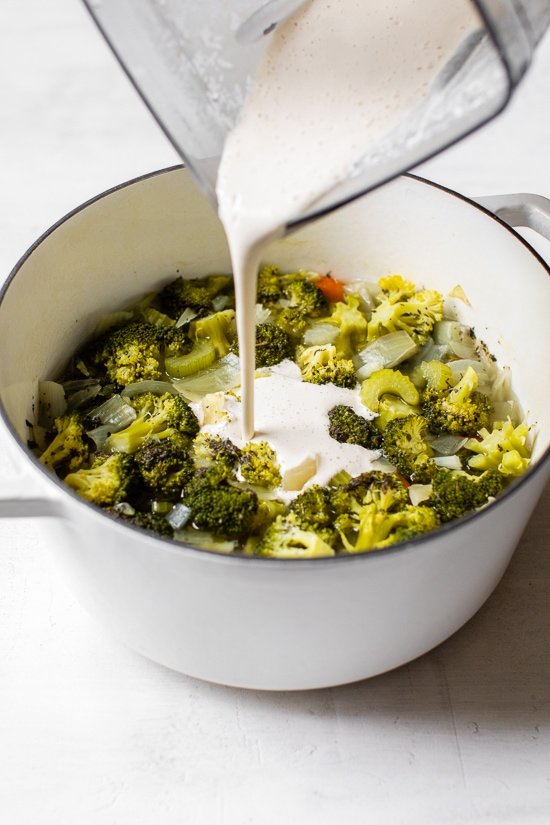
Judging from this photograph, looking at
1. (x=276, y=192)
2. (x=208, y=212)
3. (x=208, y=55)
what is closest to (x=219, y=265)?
(x=208, y=212)

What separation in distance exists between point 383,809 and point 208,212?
4.60ft

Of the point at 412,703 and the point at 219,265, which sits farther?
the point at 219,265

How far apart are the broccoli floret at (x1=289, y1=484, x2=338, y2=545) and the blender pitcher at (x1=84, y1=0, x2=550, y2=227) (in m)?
0.59

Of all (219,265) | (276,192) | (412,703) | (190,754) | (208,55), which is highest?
(208,55)

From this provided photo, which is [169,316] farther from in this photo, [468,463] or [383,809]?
[383,809]

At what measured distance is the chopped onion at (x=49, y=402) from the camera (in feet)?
7.36

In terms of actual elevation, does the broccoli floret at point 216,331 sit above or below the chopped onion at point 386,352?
above

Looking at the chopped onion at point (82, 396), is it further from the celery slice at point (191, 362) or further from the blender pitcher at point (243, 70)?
the blender pitcher at point (243, 70)

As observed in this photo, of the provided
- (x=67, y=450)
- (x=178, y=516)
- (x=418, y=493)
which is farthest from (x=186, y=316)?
(x=418, y=493)

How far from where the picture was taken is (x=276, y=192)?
5.57 feet

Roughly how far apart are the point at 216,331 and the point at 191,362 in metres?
0.11

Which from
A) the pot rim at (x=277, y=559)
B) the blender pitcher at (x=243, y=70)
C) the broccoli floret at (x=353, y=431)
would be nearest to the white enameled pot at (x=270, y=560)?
the pot rim at (x=277, y=559)

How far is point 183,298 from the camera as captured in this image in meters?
2.50

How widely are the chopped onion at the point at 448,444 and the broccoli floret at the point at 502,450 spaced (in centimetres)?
3
